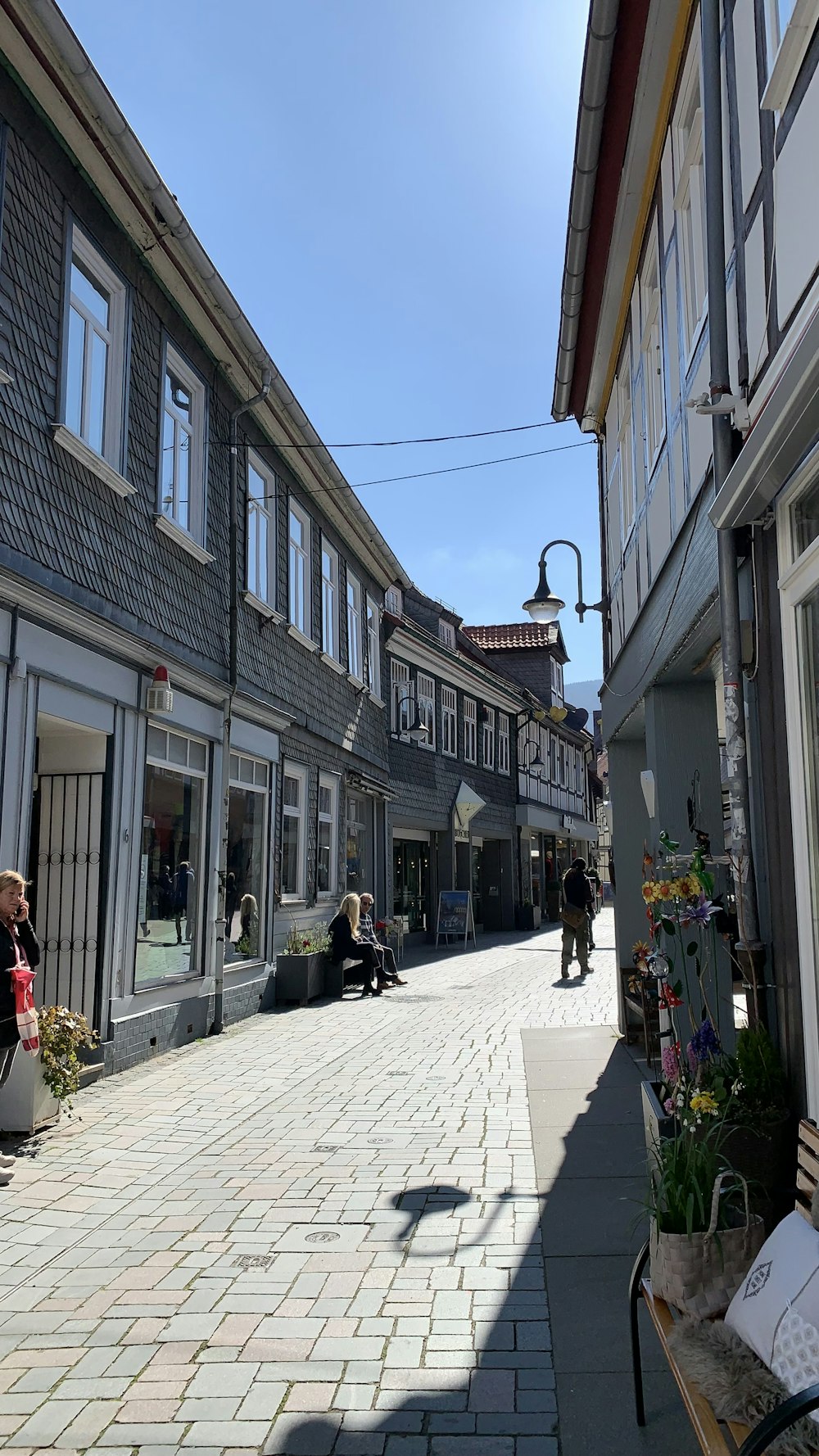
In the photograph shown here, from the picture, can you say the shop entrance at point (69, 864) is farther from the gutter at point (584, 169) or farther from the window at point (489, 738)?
the window at point (489, 738)

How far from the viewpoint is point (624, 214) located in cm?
838

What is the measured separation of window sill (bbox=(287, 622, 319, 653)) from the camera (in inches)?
573

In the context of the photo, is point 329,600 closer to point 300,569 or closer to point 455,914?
point 300,569

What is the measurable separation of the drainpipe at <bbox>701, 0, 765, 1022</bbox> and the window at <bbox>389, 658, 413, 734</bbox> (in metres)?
17.2

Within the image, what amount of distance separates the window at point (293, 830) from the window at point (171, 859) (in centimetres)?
310

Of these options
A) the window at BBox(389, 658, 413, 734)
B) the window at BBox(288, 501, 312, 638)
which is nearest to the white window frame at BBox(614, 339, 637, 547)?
the window at BBox(288, 501, 312, 638)

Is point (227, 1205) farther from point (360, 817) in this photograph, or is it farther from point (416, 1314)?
point (360, 817)

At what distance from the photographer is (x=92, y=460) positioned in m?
8.70

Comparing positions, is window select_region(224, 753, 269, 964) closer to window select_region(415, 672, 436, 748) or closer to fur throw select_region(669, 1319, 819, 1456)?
fur throw select_region(669, 1319, 819, 1456)

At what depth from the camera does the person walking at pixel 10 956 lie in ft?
20.5

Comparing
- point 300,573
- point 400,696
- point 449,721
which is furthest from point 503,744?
point 300,573

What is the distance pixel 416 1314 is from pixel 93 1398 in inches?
46.7

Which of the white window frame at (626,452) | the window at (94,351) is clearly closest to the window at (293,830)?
the white window frame at (626,452)

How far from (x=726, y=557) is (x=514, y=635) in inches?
A: 1399
